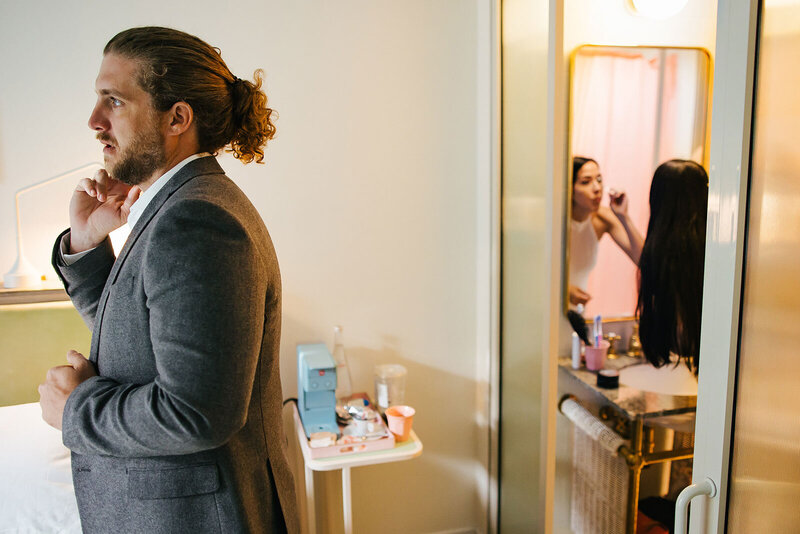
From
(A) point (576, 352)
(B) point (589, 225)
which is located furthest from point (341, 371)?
(B) point (589, 225)

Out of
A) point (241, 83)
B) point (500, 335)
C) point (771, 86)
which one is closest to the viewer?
point (771, 86)

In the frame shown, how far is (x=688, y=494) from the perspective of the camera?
3.21ft

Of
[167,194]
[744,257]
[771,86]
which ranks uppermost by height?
[771,86]

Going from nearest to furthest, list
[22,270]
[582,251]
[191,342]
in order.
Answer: [191,342], [22,270], [582,251]

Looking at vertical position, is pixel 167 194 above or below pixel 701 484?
above

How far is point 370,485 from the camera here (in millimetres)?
2246

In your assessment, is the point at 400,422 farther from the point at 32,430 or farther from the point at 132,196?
the point at 32,430

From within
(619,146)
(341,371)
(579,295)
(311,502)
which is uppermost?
(619,146)

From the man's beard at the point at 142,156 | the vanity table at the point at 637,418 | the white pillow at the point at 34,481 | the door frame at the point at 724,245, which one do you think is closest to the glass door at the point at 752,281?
the door frame at the point at 724,245

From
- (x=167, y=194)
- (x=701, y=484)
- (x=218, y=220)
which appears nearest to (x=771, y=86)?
(x=701, y=484)

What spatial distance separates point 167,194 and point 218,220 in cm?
19

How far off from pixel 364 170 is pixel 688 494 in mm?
1522

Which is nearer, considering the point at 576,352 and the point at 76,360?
the point at 76,360

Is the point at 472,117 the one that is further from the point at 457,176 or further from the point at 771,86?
the point at 771,86
